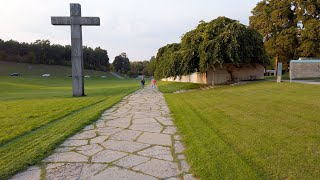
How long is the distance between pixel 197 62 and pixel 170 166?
19194 millimetres

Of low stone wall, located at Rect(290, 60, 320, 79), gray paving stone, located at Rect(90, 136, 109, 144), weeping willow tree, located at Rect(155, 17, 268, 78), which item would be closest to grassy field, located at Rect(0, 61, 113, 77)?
weeping willow tree, located at Rect(155, 17, 268, 78)

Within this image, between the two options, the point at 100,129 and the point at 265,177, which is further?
the point at 100,129

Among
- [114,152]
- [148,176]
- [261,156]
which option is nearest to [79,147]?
[114,152]

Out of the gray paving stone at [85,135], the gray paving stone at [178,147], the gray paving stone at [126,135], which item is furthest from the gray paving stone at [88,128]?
the gray paving stone at [178,147]

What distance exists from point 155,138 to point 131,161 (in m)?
1.37

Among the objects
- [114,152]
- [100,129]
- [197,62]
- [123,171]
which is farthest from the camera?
[197,62]

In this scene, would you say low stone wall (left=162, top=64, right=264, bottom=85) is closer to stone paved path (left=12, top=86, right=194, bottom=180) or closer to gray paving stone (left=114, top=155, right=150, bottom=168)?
stone paved path (left=12, top=86, right=194, bottom=180)

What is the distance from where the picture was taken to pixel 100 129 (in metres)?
5.85

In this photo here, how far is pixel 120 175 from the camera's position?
3240 millimetres

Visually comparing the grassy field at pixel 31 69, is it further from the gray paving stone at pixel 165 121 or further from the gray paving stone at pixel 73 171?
the gray paving stone at pixel 73 171

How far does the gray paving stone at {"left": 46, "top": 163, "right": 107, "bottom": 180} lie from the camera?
10.5 feet

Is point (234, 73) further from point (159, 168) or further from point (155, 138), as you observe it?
point (159, 168)

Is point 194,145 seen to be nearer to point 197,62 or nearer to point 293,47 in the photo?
point 197,62

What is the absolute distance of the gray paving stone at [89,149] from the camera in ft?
13.6
